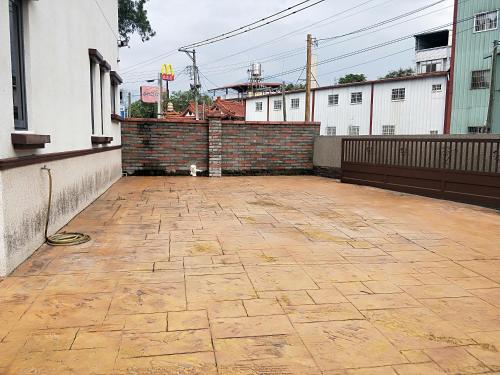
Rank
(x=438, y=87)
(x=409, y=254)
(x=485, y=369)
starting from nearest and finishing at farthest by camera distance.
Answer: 1. (x=485, y=369)
2. (x=409, y=254)
3. (x=438, y=87)

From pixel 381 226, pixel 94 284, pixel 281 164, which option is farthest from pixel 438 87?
pixel 94 284

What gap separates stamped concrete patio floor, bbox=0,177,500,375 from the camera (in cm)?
230

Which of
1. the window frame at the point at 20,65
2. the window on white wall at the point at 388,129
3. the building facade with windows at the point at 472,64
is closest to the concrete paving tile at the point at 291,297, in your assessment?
the window frame at the point at 20,65

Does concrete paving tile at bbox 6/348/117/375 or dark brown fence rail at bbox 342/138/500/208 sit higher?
dark brown fence rail at bbox 342/138/500/208

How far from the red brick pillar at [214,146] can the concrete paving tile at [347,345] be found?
998 cm

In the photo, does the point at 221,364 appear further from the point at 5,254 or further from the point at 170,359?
the point at 5,254

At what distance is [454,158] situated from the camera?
7.89 m

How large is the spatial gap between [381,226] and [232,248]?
230 cm

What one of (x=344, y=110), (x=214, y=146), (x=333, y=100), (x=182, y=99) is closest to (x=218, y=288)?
(x=214, y=146)

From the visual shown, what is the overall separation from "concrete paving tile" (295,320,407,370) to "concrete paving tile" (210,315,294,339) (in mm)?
109

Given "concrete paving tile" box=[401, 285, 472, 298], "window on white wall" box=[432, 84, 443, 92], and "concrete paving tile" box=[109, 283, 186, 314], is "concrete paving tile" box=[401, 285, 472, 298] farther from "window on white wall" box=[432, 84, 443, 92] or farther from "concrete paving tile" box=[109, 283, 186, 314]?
"window on white wall" box=[432, 84, 443, 92]

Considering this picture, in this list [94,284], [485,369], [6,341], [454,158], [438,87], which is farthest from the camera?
[438,87]

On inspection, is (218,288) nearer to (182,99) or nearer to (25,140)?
(25,140)

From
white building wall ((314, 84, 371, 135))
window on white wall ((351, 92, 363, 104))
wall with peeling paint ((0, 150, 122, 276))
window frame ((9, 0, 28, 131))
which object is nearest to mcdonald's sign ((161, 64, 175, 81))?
white building wall ((314, 84, 371, 135))
